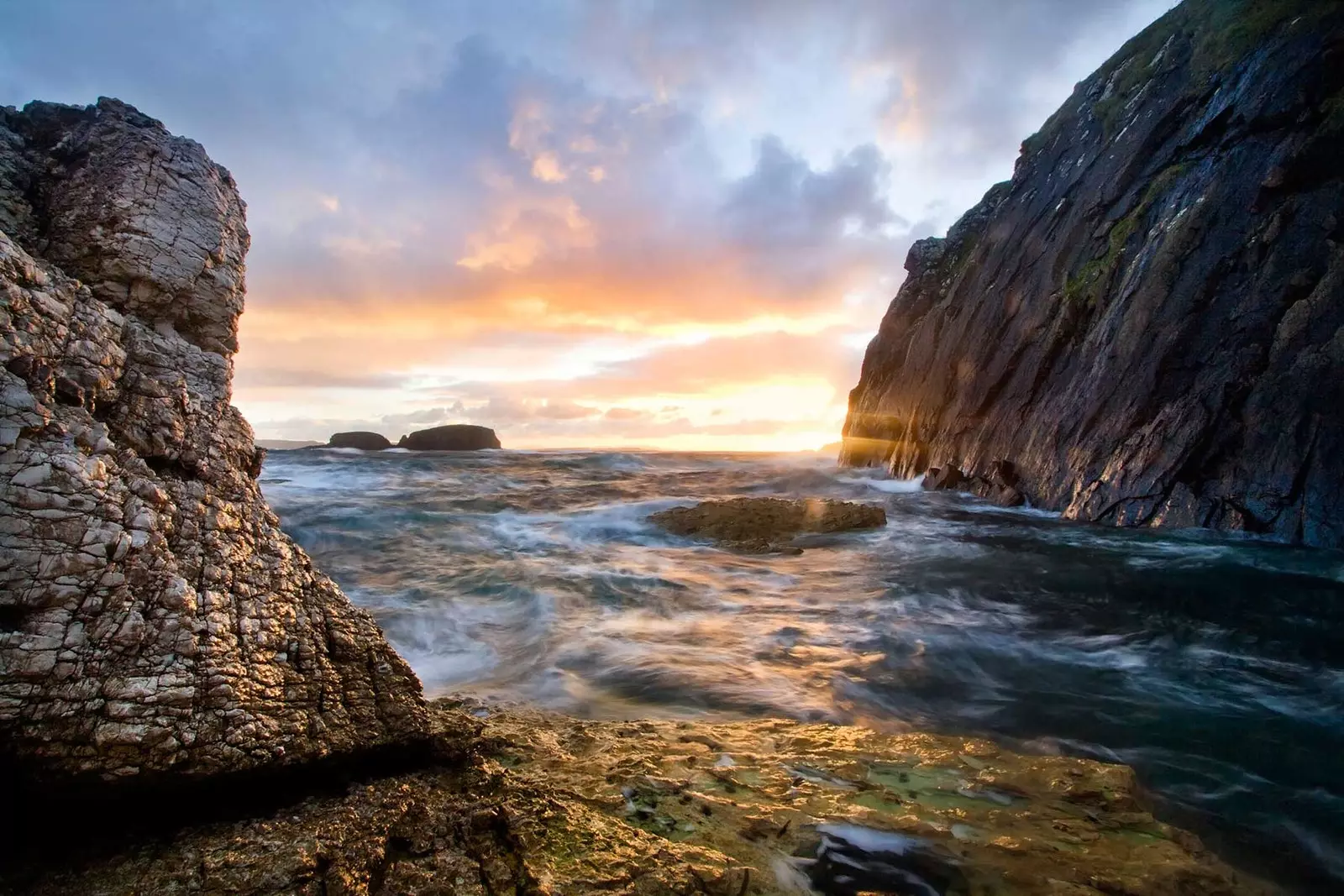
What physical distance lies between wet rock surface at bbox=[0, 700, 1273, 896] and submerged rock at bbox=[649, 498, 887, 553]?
9.74m

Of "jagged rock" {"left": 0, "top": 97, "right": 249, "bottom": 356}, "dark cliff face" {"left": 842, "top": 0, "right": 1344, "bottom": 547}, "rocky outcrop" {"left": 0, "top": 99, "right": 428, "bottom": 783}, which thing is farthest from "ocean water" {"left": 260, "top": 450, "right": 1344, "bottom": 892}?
"jagged rock" {"left": 0, "top": 97, "right": 249, "bottom": 356}

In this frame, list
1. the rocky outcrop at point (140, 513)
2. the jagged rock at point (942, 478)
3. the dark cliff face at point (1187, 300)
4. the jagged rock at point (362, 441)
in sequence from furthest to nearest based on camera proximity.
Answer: the jagged rock at point (362, 441) → the jagged rock at point (942, 478) → the dark cliff face at point (1187, 300) → the rocky outcrop at point (140, 513)

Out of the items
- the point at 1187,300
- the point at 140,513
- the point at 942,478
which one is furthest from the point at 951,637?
the point at 942,478

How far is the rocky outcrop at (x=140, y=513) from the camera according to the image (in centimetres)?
204

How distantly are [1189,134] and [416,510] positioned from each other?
72.2 feet

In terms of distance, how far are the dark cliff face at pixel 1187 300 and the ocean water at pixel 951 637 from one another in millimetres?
1435

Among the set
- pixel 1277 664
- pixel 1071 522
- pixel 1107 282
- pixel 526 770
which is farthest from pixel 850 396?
pixel 526 770

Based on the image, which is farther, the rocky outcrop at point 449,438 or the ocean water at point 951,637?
the rocky outcrop at point 449,438

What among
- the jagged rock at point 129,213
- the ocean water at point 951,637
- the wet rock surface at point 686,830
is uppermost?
the jagged rock at point 129,213

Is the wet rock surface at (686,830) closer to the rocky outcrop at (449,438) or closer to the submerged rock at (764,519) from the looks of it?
the submerged rock at (764,519)

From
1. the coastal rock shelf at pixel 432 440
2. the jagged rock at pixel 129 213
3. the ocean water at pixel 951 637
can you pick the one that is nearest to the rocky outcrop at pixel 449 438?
the coastal rock shelf at pixel 432 440

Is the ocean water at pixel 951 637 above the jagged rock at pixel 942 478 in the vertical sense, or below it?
below

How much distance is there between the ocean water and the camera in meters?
4.91

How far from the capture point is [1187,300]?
44.0 ft
